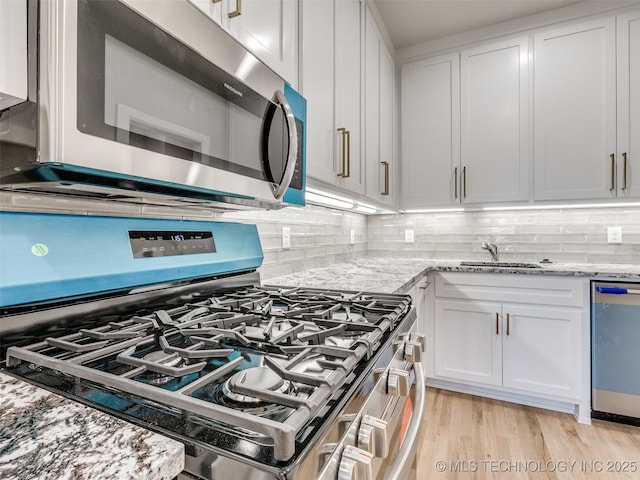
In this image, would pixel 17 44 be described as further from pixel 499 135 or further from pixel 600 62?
pixel 600 62

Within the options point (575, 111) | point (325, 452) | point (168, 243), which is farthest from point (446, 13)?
point (325, 452)

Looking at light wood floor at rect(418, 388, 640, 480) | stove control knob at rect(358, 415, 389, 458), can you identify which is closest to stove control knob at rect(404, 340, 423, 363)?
stove control knob at rect(358, 415, 389, 458)

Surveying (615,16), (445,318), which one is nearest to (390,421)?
(445,318)

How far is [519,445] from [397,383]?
61.6 inches

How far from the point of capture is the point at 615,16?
2.18m

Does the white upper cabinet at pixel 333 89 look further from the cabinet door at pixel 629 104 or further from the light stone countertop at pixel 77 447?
the cabinet door at pixel 629 104

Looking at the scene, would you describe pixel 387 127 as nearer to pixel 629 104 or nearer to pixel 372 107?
pixel 372 107

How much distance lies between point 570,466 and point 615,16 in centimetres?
263

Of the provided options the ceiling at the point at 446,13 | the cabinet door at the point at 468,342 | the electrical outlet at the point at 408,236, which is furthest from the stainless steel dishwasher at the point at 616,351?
the ceiling at the point at 446,13

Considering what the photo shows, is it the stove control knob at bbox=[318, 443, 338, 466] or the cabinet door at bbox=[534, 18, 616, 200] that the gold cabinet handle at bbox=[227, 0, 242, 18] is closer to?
the stove control knob at bbox=[318, 443, 338, 466]

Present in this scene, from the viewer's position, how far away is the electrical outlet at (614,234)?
233cm

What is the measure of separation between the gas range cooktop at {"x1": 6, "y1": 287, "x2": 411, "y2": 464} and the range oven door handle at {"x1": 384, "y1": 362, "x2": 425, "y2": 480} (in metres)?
0.18

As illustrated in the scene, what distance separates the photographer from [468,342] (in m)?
2.25

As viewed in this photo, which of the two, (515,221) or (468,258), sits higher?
(515,221)
